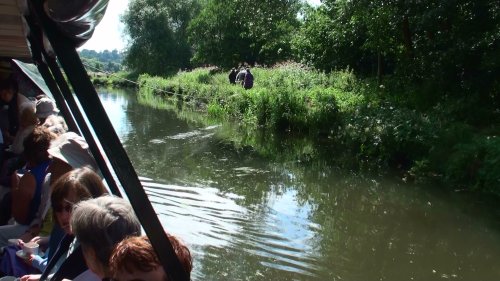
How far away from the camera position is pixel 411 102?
39.9 ft

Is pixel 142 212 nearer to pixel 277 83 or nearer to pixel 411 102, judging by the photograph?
pixel 411 102

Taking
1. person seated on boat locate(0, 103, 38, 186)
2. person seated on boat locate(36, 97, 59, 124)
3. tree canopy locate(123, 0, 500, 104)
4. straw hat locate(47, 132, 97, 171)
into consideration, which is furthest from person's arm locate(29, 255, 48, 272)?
tree canopy locate(123, 0, 500, 104)

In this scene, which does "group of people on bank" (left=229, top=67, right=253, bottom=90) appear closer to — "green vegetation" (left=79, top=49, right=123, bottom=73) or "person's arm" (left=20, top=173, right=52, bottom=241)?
"green vegetation" (left=79, top=49, right=123, bottom=73)

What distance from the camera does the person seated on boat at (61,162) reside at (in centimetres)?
307

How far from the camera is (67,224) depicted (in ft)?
8.19

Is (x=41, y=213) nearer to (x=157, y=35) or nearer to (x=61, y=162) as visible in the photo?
(x=61, y=162)

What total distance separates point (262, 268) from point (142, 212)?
4.45m

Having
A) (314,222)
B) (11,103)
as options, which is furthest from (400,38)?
(11,103)

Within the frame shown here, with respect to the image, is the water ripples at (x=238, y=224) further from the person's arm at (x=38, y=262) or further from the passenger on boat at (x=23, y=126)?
the person's arm at (x=38, y=262)

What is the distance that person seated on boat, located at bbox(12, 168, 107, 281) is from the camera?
2.19 metres

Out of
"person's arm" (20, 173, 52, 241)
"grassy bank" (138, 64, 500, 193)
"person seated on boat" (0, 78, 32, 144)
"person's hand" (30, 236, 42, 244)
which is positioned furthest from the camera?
"grassy bank" (138, 64, 500, 193)

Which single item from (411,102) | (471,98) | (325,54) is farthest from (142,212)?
(325,54)

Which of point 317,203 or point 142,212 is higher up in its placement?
point 142,212

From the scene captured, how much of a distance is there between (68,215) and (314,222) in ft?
17.2
